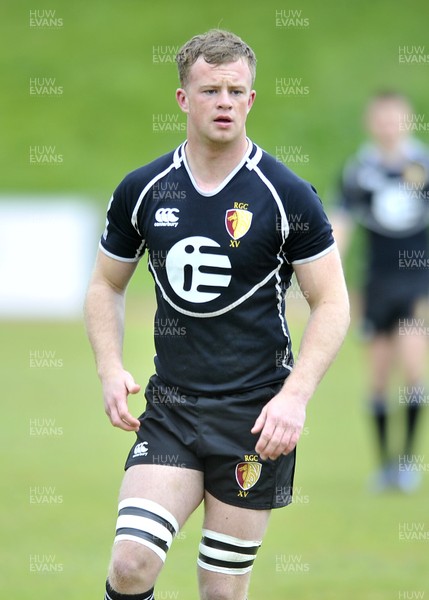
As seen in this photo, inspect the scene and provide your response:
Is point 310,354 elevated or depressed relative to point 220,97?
depressed

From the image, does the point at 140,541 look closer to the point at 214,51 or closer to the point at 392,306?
the point at 214,51

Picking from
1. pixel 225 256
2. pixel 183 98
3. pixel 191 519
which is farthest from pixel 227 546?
pixel 191 519

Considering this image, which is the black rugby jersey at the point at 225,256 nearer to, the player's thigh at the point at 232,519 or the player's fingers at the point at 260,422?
the player's fingers at the point at 260,422

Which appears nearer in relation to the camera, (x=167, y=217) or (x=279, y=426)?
(x=279, y=426)

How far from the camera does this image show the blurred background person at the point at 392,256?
959cm

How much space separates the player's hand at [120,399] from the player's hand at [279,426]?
50cm

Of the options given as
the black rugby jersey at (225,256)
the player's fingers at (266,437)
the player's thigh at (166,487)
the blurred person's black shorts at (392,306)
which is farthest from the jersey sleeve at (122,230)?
the blurred person's black shorts at (392,306)

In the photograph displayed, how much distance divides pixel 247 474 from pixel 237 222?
3.31 feet

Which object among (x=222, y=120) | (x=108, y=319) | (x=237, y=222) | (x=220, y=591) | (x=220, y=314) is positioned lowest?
(x=220, y=591)

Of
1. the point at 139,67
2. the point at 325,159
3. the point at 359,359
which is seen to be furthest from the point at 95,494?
the point at 139,67

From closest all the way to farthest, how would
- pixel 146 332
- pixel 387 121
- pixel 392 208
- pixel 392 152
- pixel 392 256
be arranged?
pixel 387 121, pixel 392 152, pixel 392 208, pixel 392 256, pixel 146 332

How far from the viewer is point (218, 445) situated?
4.71 metres

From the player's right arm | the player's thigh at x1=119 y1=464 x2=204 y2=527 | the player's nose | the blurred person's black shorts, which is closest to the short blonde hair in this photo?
the player's nose

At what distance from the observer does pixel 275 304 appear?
4.82 m
